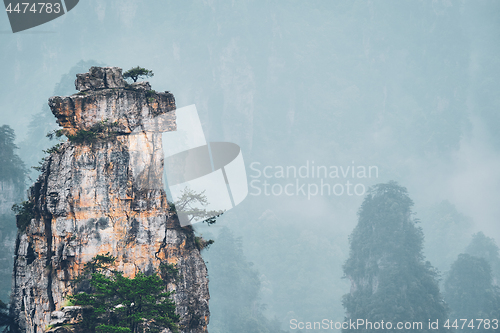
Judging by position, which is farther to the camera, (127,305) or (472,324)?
(472,324)

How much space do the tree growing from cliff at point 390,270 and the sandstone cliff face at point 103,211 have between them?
150 feet

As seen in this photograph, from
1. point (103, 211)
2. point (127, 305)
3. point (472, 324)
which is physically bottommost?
point (472, 324)

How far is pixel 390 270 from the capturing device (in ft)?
224

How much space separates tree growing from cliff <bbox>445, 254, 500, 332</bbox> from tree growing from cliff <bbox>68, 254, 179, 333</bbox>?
209ft

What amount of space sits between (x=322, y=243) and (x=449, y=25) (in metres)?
123

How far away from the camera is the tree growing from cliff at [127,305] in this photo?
20.9m

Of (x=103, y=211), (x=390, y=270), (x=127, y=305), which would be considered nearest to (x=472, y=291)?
(x=390, y=270)

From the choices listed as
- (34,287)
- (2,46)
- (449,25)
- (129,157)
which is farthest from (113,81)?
(449,25)

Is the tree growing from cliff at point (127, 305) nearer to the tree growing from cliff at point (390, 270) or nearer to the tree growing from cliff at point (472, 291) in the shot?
the tree growing from cliff at point (390, 270)

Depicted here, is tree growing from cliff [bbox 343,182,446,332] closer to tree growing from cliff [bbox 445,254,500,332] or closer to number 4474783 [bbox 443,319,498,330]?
number 4474783 [bbox 443,319,498,330]

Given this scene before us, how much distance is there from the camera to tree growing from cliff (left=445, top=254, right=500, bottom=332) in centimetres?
7138

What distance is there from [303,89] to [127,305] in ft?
565

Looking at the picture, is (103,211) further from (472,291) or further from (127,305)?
(472,291)

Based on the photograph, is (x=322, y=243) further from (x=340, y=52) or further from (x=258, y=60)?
(x=340, y=52)
